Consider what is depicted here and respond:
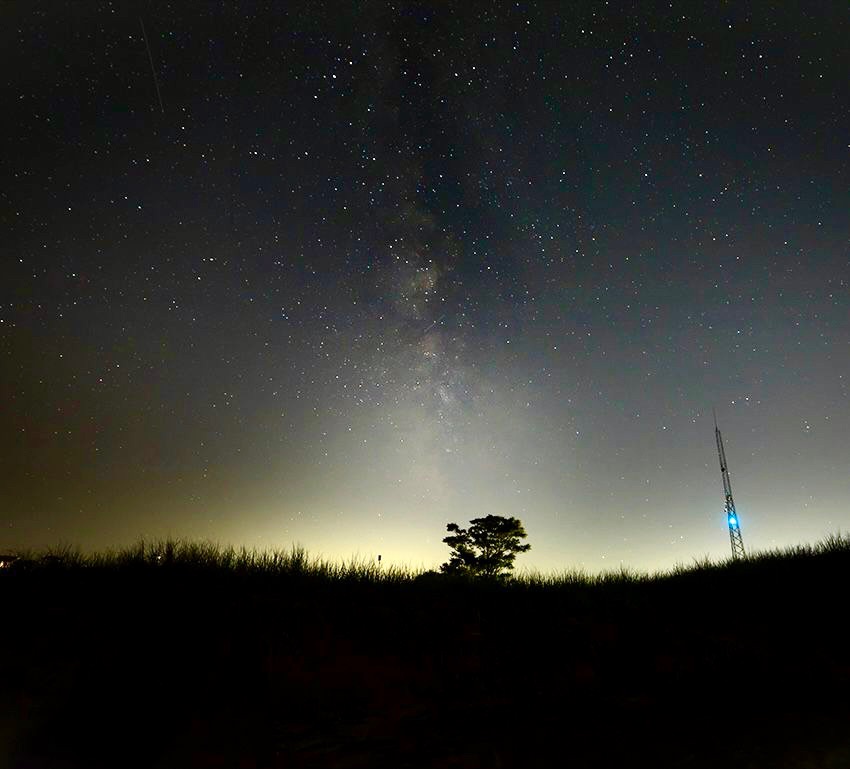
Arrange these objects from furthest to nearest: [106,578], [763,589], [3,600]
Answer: [763,589] → [106,578] → [3,600]

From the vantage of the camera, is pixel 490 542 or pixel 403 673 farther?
pixel 490 542

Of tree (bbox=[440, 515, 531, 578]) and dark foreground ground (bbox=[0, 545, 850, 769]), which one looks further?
tree (bbox=[440, 515, 531, 578])

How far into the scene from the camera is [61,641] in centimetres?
623

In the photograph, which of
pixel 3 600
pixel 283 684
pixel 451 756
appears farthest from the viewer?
pixel 3 600

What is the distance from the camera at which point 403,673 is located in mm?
6406

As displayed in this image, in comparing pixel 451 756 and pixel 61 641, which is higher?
pixel 61 641

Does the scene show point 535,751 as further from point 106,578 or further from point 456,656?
point 106,578

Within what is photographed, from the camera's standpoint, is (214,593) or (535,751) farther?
(214,593)

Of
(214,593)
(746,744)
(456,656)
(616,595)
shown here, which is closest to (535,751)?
(746,744)

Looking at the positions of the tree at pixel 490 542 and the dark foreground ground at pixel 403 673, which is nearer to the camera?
the dark foreground ground at pixel 403 673

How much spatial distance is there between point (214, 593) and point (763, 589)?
8312mm

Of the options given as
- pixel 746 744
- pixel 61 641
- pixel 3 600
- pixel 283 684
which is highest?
pixel 3 600

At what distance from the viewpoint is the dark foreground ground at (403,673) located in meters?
4.59

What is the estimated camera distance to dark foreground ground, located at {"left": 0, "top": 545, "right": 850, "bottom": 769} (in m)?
4.59
